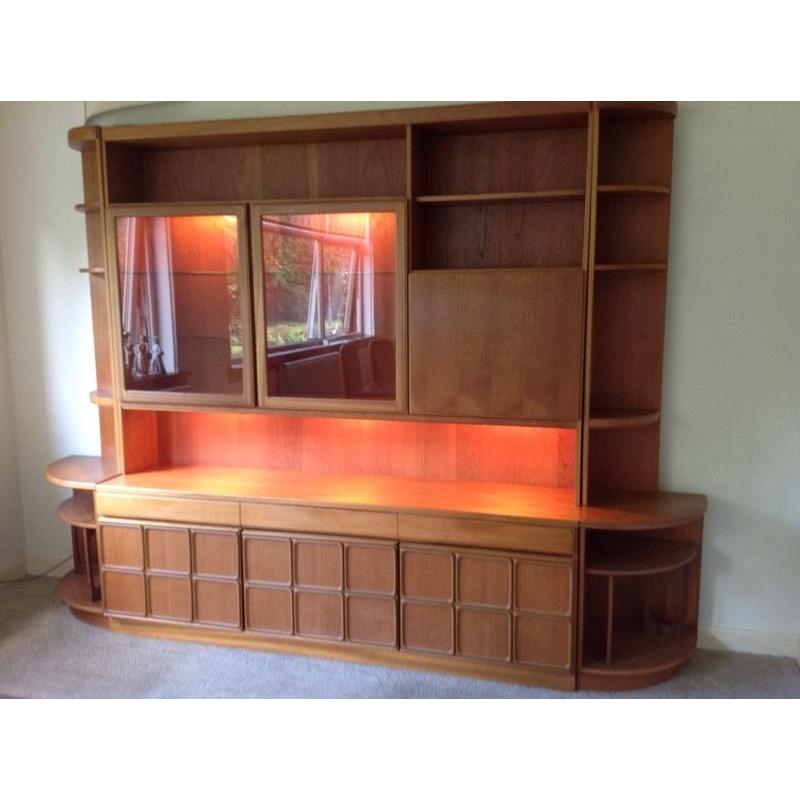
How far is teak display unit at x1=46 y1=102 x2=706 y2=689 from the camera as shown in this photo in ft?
8.99

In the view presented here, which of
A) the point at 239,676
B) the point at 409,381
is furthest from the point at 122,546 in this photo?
the point at 409,381

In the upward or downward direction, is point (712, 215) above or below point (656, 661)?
above

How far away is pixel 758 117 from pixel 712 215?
1.18ft

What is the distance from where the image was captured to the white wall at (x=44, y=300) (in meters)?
3.45

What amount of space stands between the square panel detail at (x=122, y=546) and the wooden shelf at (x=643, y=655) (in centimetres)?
182

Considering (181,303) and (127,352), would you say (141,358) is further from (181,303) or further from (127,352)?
(181,303)

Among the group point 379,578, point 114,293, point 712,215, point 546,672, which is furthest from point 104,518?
point 712,215

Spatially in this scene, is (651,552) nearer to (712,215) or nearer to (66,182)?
(712,215)

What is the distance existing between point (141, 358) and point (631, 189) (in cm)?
203

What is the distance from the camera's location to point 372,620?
293 cm

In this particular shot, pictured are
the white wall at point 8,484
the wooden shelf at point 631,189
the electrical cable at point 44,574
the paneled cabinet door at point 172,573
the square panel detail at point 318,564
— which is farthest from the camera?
the electrical cable at point 44,574

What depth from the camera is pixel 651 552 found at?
285cm

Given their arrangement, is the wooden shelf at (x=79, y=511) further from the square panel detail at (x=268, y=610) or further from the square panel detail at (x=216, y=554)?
the square panel detail at (x=268, y=610)

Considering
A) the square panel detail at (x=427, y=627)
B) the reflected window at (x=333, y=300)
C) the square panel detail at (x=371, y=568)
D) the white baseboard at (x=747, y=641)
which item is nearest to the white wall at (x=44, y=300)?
the reflected window at (x=333, y=300)
